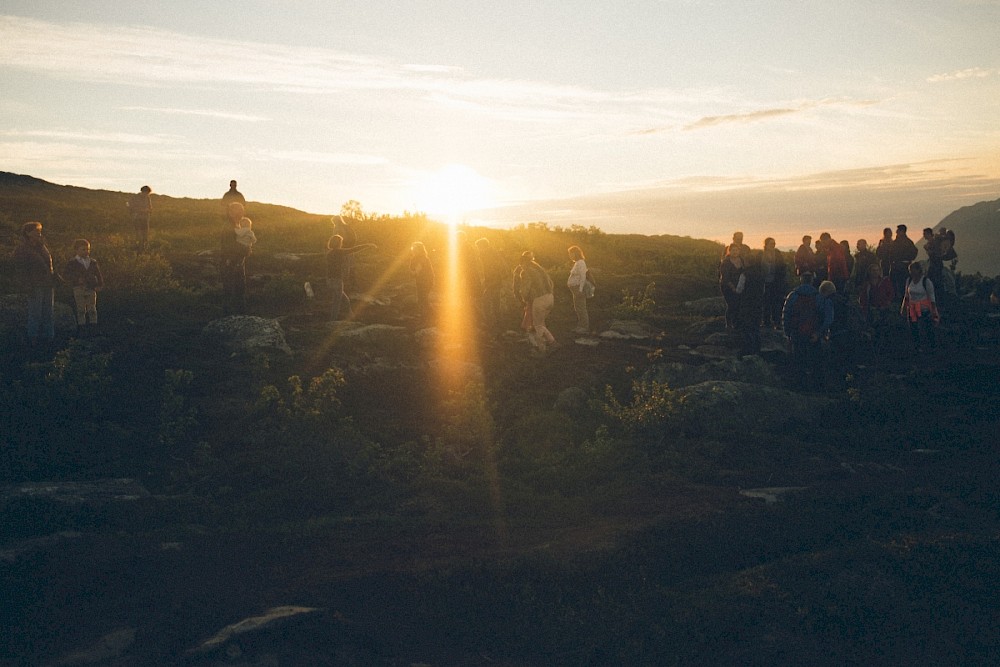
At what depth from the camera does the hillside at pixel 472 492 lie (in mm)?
7809

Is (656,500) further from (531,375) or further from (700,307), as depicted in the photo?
(700,307)

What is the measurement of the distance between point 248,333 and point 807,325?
10.7 m

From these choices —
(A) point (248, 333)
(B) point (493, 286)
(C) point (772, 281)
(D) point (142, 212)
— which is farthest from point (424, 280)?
(D) point (142, 212)

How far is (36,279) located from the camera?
15.5 metres

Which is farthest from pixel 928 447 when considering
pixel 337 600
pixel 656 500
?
pixel 337 600

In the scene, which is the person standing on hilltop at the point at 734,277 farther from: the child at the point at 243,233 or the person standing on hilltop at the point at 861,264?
the child at the point at 243,233

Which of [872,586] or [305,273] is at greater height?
[305,273]

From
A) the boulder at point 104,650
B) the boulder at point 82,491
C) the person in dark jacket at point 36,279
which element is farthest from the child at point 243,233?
the boulder at point 104,650

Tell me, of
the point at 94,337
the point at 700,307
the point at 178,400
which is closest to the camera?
the point at 178,400

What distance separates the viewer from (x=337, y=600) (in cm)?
830

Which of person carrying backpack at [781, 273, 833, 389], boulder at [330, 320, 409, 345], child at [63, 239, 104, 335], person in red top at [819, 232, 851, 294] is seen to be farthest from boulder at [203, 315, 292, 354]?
person in red top at [819, 232, 851, 294]

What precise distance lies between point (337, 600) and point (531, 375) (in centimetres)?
891

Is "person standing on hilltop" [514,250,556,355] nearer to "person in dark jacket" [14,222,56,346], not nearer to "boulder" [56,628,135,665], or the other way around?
"person in dark jacket" [14,222,56,346]

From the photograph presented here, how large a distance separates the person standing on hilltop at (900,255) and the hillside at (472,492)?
1.33 metres
